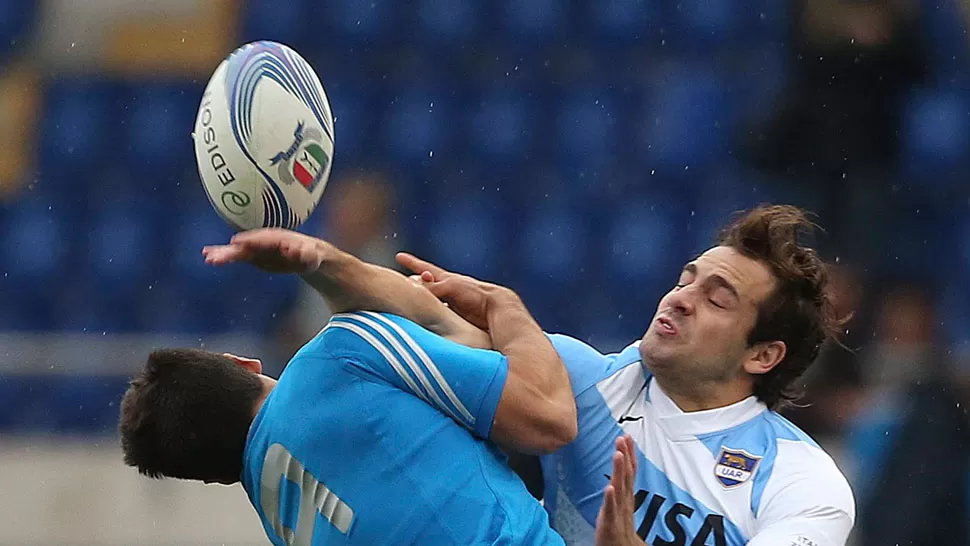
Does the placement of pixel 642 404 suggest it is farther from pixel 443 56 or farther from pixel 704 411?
pixel 443 56

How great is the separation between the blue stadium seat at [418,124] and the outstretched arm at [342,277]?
620cm

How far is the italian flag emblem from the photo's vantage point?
10.1 feet

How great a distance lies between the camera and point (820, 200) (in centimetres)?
725

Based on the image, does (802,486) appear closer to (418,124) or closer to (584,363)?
(584,363)

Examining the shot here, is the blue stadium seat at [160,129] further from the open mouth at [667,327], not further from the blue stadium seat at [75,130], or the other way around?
the open mouth at [667,327]

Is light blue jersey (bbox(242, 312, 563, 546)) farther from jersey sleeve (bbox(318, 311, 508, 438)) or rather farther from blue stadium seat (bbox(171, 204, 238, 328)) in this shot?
blue stadium seat (bbox(171, 204, 238, 328))

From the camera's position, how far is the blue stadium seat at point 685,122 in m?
9.20

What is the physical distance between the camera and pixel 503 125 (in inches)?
380

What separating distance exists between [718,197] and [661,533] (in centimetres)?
549

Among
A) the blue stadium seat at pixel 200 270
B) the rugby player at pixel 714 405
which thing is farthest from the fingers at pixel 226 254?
the blue stadium seat at pixel 200 270

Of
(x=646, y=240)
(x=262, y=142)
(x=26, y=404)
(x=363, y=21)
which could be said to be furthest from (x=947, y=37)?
(x=262, y=142)

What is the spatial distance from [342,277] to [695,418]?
1.14m

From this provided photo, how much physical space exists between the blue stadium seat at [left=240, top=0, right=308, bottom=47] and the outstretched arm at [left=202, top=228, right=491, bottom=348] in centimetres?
699

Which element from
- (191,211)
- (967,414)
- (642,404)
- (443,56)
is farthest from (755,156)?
(642,404)
